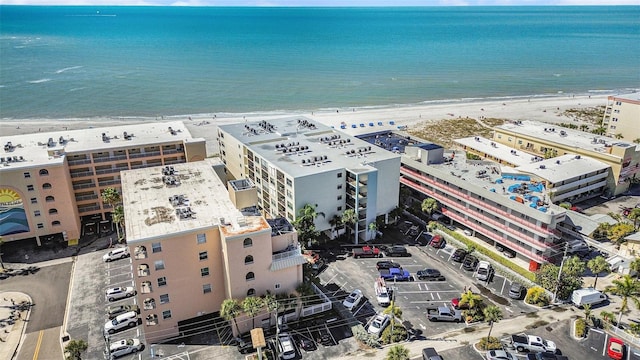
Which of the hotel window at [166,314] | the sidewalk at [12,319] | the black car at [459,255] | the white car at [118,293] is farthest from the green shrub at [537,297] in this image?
the sidewalk at [12,319]

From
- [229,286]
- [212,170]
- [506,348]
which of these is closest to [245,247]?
[229,286]

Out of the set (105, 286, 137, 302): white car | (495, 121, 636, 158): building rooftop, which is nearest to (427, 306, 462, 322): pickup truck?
(105, 286, 137, 302): white car

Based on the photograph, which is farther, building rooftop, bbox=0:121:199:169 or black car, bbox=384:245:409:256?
building rooftop, bbox=0:121:199:169

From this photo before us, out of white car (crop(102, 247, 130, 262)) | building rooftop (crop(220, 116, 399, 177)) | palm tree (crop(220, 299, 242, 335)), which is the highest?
building rooftop (crop(220, 116, 399, 177))

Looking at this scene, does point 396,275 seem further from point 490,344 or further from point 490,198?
point 490,198

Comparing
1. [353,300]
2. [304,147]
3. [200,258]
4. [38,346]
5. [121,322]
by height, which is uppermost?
[304,147]

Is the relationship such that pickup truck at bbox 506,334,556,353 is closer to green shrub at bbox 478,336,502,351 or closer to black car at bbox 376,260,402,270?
green shrub at bbox 478,336,502,351

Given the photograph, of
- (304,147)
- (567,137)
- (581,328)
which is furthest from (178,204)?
(567,137)
